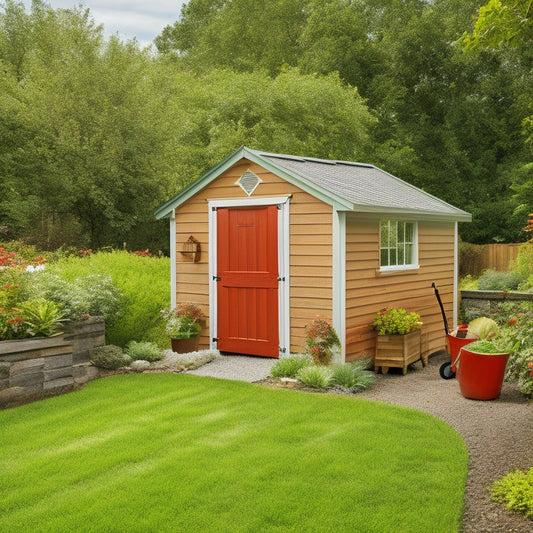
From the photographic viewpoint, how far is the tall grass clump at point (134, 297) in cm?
1017

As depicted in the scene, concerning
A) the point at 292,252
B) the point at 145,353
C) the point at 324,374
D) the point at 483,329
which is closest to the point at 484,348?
the point at 483,329

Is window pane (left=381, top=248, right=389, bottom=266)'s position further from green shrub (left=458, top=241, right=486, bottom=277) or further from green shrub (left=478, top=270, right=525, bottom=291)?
green shrub (left=458, top=241, right=486, bottom=277)

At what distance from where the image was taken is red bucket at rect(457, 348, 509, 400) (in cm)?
753

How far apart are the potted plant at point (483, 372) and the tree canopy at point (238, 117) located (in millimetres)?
12028

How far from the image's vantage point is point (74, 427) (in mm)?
6414

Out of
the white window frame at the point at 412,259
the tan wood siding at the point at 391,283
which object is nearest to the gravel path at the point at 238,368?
the tan wood siding at the point at 391,283

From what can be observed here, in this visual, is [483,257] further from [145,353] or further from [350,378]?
[145,353]

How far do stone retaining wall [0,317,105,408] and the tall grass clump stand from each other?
1637mm

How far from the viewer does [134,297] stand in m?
10.5

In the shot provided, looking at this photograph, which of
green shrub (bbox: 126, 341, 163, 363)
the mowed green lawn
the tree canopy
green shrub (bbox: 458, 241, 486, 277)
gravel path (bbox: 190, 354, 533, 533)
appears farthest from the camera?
the tree canopy

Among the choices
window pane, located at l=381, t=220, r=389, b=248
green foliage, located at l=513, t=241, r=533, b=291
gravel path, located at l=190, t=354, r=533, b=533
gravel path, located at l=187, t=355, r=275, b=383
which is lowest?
gravel path, located at l=190, t=354, r=533, b=533

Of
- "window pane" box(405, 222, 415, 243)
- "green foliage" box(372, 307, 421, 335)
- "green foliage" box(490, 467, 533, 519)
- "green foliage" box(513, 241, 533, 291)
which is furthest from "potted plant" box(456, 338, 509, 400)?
"green foliage" box(513, 241, 533, 291)

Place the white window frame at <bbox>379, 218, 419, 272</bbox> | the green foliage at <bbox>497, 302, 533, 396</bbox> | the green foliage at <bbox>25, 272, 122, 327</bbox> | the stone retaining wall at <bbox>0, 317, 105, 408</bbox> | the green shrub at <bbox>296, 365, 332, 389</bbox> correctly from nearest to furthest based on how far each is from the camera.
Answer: the stone retaining wall at <bbox>0, 317, 105, 408</bbox>
the green foliage at <bbox>497, 302, 533, 396</bbox>
the green shrub at <bbox>296, 365, 332, 389</bbox>
the green foliage at <bbox>25, 272, 122, 327</bbox>
the white window frame at <bbox>379, 218, 419, 272</bbox>

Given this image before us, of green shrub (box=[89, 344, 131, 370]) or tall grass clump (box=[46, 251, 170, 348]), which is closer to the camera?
green shrub (box=[89, 344, 131, 370])
